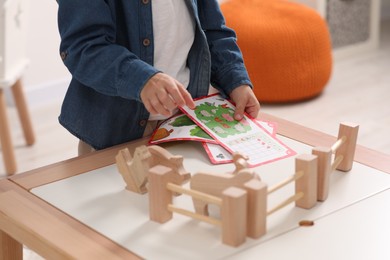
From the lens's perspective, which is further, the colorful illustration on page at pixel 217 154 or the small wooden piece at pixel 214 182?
the colorful illustration on page at pixel 217 154

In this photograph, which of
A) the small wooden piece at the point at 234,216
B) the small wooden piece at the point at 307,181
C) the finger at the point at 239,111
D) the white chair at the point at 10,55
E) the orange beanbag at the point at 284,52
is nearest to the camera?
the small wooden piece at the point at 234,216

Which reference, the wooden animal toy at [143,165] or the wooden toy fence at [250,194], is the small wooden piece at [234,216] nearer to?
the wooden toy fence at [250,194]

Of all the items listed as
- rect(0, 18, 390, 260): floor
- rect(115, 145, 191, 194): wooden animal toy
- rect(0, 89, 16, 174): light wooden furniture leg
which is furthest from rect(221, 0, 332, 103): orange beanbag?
rect(115, 145, 191, 194): wooden animal toy

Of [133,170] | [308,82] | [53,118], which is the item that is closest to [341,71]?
[308,82]

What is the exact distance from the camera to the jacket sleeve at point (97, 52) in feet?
3.45

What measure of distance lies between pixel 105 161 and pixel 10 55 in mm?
1082

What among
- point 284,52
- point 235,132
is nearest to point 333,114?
point 284,52

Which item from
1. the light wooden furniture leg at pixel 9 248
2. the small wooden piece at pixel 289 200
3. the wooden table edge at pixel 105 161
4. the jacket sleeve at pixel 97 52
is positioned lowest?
the light wooden furniture leg at pixel 9 248

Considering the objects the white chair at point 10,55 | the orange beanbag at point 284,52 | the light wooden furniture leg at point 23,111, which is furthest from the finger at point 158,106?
the orange beanbag at point 284,52

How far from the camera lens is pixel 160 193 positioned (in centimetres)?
87

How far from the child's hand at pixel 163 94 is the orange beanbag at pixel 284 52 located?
1614 mm

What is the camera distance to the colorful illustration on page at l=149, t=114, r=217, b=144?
110 centimetres

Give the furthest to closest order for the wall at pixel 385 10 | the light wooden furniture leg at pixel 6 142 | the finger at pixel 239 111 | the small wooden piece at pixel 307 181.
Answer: the wall at pixel 385 10 → the light wooden furniture leg at pixel 6 142 → the finger at pixel 239 111 → the small wooden piece at pixel 307 181

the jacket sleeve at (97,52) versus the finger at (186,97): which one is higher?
the jacket sleeve at (97,52)
